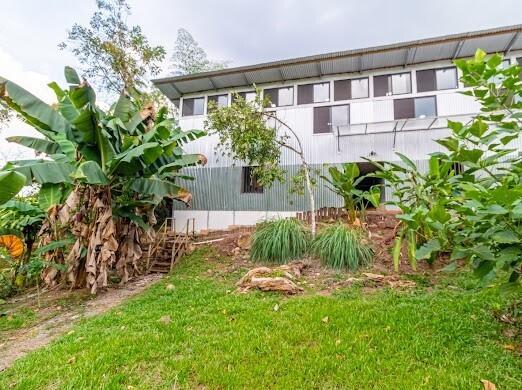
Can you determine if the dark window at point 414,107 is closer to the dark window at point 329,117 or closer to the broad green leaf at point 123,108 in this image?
the dark window at point 329,117

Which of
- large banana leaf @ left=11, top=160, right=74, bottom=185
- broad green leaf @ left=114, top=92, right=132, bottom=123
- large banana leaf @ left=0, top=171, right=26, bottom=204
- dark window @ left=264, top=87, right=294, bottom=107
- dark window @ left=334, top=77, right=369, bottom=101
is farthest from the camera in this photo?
dark window @ left=264, top=87, right=294, bottom=107

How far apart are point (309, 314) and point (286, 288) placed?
112cm

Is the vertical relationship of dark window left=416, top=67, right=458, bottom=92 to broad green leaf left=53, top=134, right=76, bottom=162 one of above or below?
above

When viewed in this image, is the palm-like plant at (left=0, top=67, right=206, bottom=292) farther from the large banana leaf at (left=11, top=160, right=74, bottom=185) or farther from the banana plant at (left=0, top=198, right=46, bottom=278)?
the banana plant at (left=0, top=198, right=46, bottom=278)

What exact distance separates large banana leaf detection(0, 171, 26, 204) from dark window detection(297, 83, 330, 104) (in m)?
12.0

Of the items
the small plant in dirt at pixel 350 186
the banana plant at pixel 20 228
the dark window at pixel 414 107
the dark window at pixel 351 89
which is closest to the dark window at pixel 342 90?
the dark window at pixel 351 89

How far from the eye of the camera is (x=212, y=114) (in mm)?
7871

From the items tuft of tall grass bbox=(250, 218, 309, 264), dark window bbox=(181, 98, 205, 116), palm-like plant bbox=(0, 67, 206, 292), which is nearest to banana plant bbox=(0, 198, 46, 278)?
palm-like plant bbox=(0, 67, 206, 292)

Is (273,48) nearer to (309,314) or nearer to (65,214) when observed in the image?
(65,214)

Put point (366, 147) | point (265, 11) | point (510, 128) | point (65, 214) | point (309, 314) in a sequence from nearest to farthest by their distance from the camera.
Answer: point (510, 128) < point (309, 314) < point (65, 214) < point (366, 147) < point (265, 11)

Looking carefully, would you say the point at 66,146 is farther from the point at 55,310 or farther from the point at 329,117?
the point at 329,117

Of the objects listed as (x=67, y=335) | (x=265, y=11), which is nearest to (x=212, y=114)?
(x=67, y=335)

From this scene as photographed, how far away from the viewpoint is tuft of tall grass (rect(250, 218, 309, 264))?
6.76m

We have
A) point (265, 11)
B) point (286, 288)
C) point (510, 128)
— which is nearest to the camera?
point (510, 128)
